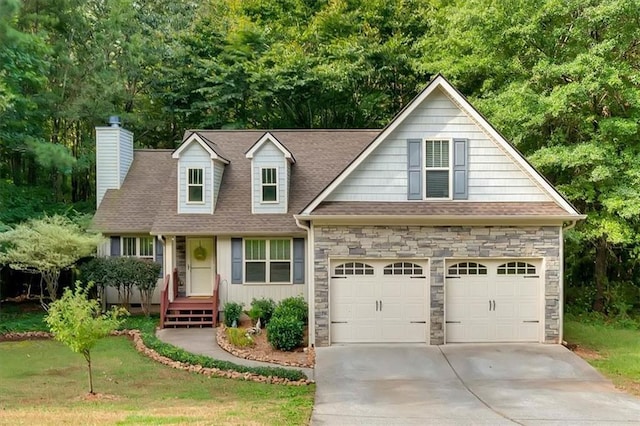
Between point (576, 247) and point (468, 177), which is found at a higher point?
point (468, 177)

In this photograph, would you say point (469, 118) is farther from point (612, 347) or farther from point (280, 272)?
point (280, 272)

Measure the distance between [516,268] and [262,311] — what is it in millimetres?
6828

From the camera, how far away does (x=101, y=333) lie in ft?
29.4

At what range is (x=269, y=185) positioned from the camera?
15898 millimetres

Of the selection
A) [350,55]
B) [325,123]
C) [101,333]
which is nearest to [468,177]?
[101,333]

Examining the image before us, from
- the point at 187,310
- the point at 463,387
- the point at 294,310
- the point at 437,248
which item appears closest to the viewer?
the point at 463,387

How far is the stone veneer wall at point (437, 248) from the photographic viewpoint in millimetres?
12070

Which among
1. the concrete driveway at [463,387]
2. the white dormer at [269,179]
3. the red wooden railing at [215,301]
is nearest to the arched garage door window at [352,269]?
the concrete driveway at [463,387]

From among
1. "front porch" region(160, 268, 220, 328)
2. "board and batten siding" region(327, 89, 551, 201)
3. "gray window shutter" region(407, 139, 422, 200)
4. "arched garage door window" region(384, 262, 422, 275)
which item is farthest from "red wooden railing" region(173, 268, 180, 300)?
A: "gray window shutter" region(407, 139, 422, 200)

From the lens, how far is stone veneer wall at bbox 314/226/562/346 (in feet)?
39.6

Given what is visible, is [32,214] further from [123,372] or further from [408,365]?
[408,365]

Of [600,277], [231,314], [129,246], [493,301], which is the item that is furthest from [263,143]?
[600,277]

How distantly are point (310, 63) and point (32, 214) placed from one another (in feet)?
43.0

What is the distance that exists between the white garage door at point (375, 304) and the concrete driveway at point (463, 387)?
13.3 inches
